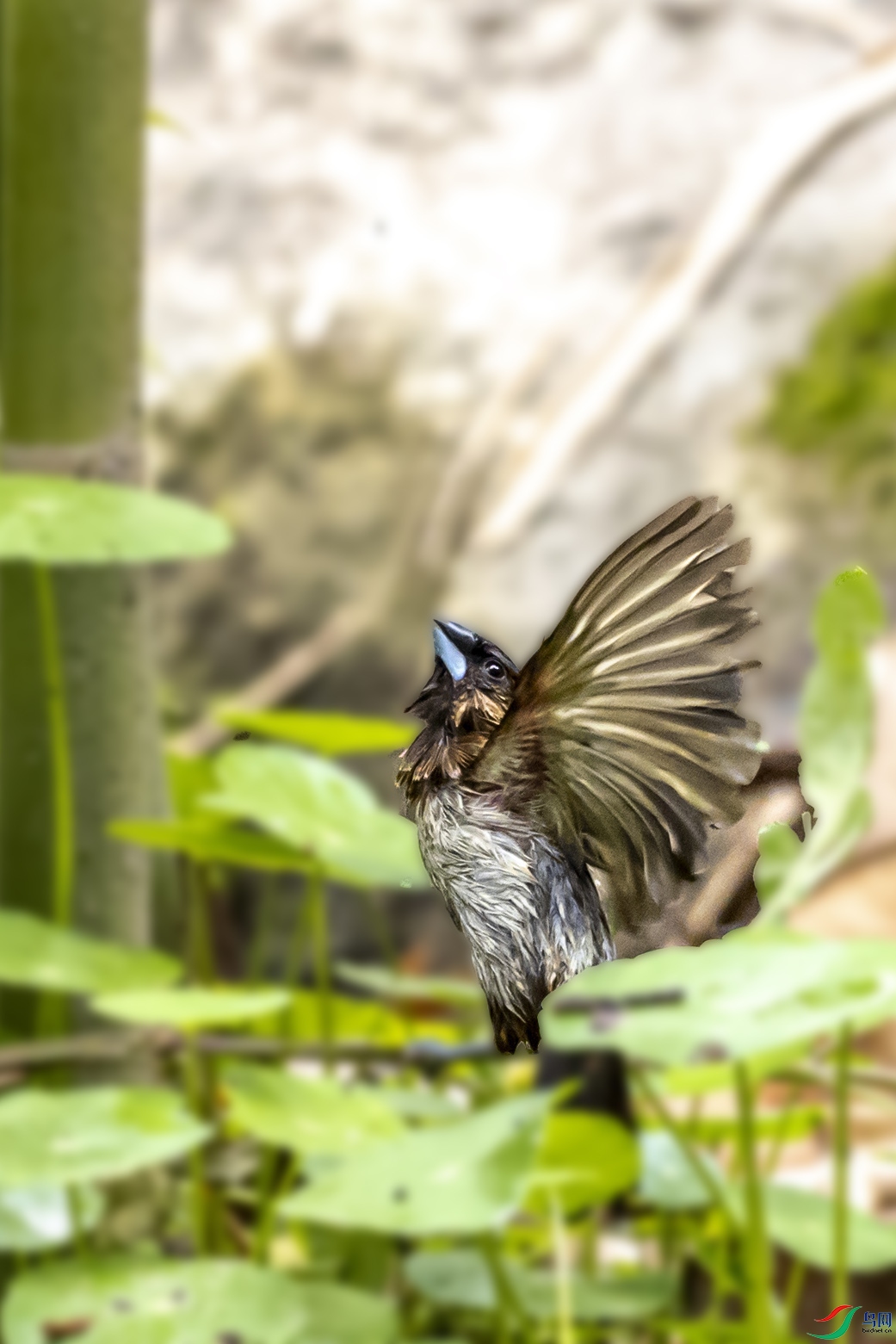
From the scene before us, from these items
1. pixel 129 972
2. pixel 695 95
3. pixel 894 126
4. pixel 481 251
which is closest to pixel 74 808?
pixel 129 972

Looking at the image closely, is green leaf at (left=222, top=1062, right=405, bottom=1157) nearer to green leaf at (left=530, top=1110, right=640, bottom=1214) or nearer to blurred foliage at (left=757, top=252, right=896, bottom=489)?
green leaf at (left=530, top=1110, right=640, bottom=1214)

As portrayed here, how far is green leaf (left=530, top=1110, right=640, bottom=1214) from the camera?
593 millimetres

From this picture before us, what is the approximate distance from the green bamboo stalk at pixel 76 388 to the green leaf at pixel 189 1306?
0.51 feet

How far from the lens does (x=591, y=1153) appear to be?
600 millimetres

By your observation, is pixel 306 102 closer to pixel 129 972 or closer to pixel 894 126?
pixel 894 126

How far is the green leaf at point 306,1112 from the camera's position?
558 millimetres

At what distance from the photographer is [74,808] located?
0.69 meters

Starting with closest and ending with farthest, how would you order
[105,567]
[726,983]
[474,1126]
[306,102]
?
[726,983]
[474,1126]
[105,567]
[306,102]

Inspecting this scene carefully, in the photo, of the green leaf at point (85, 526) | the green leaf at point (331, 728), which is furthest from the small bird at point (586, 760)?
the green leaf at point (331, 728)

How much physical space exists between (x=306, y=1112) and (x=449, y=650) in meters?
0.53

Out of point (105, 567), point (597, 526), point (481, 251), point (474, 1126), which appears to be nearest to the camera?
point (474, 1126)

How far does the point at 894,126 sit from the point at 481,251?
0.47 metres

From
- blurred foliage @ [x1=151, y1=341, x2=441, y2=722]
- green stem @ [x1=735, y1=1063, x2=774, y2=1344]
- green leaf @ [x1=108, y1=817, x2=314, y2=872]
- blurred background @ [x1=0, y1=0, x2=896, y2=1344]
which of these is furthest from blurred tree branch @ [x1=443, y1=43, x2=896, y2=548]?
blurred foliage @ [x1=151, y1=341, x2=441, y2=722]

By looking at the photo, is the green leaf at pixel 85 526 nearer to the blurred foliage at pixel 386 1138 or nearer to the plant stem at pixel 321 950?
the blurred foliage at pixel 386 1138
